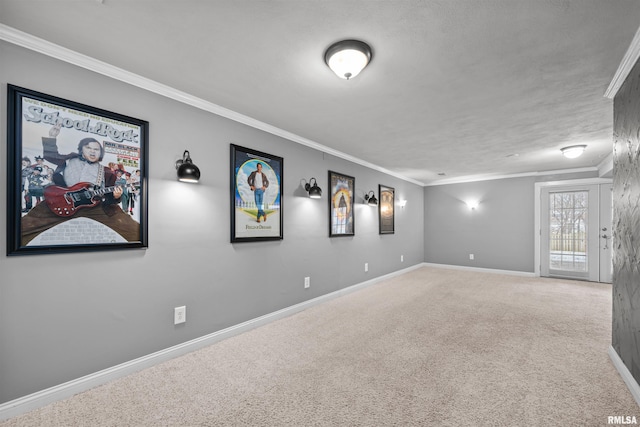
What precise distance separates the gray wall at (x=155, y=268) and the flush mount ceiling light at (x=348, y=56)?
1526 mm

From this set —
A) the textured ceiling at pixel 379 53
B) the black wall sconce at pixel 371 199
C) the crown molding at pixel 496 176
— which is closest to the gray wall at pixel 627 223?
the textured ceiling at pixel 379 53

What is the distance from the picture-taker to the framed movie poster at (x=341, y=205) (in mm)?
4504

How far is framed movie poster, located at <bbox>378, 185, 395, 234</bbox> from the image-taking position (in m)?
5.83

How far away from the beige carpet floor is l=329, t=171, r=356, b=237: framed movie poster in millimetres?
1388

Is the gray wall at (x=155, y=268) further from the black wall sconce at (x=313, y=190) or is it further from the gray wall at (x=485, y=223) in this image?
the gray wall at (x=485, y=223)

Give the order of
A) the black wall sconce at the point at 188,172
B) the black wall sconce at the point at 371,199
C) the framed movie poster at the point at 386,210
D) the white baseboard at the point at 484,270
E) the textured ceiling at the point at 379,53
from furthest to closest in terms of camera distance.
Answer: the white baseboard at the point at 484,270 → the framed movie poster at the point at 386,210 → the black wall sconce at the point at 371,199 → the black wall sconce at the point at 188,172 → the textured ceiling at the point at 379,53

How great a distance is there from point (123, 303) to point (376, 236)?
436 cm

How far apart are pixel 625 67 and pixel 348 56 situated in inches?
81.6

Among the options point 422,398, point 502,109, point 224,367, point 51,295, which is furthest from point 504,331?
point 51,295

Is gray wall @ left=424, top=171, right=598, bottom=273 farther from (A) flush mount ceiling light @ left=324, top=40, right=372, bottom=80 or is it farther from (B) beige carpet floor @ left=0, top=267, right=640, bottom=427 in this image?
(A) flush mount ceiling light @ left=324, top=40, right=372, bottom=80

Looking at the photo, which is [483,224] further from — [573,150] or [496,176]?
[573,150]

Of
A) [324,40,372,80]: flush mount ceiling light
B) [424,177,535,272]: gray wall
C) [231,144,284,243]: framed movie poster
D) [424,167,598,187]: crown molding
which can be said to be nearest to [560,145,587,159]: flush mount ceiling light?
[424,167,598,187]: crown molding

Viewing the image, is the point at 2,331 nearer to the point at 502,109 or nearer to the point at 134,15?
the point at 134,15

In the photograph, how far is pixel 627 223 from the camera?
88.2 inches
